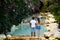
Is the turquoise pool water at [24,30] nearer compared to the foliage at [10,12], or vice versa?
the foliage at [10,12]

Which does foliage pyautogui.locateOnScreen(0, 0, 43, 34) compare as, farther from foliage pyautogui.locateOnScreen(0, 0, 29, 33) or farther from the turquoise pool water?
the turquoise pool water

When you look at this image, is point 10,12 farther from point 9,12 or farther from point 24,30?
point 24,30

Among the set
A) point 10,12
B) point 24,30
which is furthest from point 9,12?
point 24,30

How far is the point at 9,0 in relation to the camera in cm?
1021

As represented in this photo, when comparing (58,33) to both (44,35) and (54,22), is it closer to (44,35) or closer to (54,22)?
(44,35)

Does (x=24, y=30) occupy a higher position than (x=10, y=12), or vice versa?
(x=10, y=12)

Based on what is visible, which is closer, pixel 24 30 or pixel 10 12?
pixel 10 12

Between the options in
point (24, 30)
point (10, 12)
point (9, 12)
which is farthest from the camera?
point (24, 30)

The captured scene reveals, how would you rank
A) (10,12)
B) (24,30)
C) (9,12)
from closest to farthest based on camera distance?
1. (9,12)
2. (10,12)
3. (24,30)

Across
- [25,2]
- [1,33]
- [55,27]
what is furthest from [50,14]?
[1,33]

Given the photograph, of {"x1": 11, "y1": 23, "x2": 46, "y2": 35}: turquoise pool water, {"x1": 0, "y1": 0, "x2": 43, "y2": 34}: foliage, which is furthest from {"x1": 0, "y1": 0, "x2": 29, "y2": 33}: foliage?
{"x1": 11, "y1": 23, "x2": 46, "y2": 35}: turquoise pool water

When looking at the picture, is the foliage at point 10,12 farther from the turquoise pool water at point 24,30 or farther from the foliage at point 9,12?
the turquoise pool water at point 24,30

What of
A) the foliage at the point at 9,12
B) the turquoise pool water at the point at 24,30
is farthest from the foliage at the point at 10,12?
the turquoise pool water at the point at 24,30

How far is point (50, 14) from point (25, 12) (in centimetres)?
453
